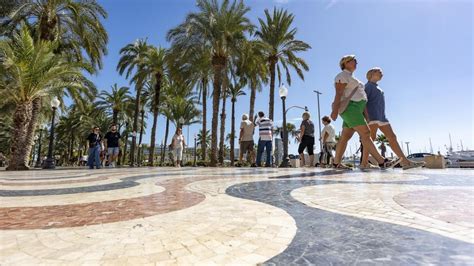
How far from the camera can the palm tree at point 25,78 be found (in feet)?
40.1

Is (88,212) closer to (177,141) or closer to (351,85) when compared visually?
(351,85)

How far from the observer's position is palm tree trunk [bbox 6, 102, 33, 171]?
12.8m

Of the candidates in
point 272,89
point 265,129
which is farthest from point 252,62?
point 265,129

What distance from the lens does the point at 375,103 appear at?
6.08 meters

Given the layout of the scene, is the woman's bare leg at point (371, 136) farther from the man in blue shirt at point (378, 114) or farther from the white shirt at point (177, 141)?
the white shirt at point (177, 141)

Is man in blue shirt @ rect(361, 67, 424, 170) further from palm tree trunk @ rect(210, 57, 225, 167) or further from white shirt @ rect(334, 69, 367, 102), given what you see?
palm tree trunk @ rect(210, 57, 225, 167)

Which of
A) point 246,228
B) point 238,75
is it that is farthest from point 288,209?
point 238,75

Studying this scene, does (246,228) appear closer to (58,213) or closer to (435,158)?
(58,213)

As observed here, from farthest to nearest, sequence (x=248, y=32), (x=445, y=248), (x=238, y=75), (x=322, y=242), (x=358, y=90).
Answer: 1. (x=238, y=75)
2. (x=248, y=32)
3. (x=358, y=90)
4. (x=322, y=242)
5. (x=445, y=248)

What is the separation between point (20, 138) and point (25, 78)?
2.88 metres

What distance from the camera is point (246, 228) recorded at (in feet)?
5.45

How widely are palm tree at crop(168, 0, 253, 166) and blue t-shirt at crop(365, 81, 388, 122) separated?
1176 centimetres

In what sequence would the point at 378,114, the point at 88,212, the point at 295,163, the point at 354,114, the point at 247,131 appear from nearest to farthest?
the point at 88,212, the point at 354,114, the point at 378,114, the point at 247,131, the point at 295,163

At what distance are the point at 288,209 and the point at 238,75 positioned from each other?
19471 mm
